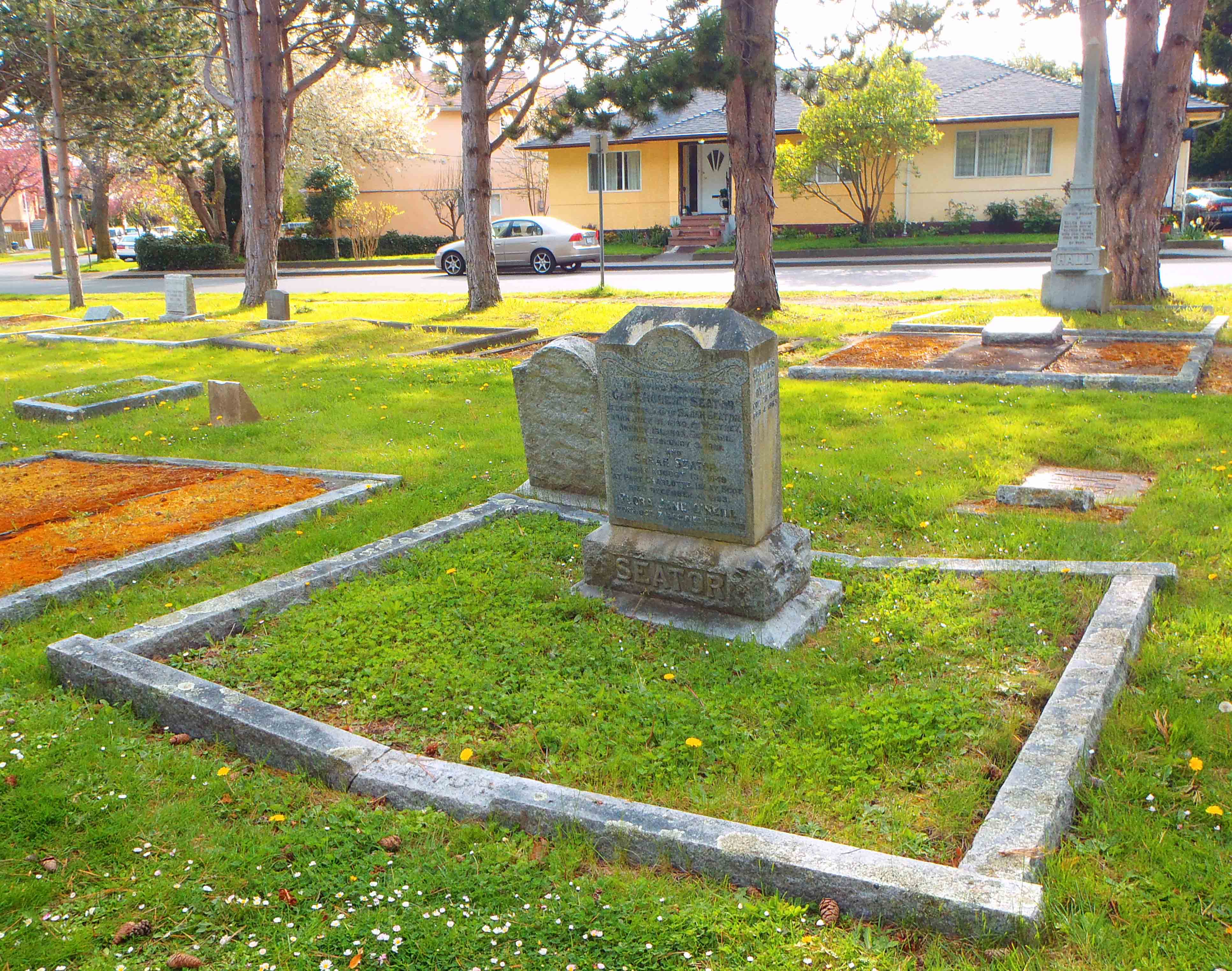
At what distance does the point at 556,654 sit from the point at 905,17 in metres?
13.4

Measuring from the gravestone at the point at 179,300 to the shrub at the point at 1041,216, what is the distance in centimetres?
2364

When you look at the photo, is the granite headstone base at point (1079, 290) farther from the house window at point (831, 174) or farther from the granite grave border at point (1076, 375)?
the house window at point (831, 174)

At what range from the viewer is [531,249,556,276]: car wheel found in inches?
1184

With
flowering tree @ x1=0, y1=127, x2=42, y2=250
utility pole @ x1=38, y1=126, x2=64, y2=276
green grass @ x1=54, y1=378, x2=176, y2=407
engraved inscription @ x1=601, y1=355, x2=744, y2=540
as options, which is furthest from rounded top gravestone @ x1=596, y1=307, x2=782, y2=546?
flowering tree @ x1=0, y1=127, x2=42, y2=250

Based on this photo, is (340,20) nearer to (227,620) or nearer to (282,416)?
(282,416)

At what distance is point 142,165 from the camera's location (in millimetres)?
42906

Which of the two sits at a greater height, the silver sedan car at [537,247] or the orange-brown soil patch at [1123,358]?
the silver sedan car at [537,247]

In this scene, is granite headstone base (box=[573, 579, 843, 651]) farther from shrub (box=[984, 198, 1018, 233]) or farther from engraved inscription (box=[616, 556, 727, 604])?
shrub (box=[984, 198, 1018, 233])

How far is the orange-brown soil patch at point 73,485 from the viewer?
23.7 ft

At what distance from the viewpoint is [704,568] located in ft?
16.9

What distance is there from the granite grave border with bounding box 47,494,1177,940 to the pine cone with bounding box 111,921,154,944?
89 centimetres

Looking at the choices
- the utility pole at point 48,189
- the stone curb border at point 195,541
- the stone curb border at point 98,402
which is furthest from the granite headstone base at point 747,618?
the utility pole at point 48,189

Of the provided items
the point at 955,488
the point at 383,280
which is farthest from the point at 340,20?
the point at 955,488

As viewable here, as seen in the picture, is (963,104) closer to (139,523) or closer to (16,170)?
(139,523)
